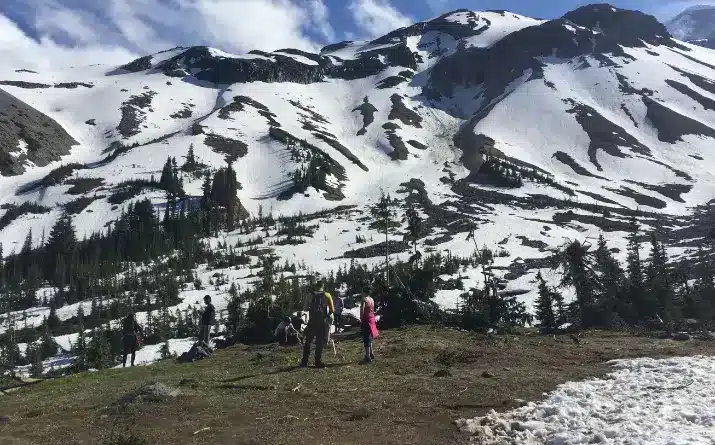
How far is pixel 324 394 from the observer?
Answer: 14.0 meters

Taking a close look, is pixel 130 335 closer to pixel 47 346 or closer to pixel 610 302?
pixel 610 302

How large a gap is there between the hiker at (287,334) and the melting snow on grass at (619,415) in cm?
1518

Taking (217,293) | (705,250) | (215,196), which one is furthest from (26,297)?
(705,250)

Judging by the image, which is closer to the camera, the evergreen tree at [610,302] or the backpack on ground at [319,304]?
the backpack on ground at [319,304]

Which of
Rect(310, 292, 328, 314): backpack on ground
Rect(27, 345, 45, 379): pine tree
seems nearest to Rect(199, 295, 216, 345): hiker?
Rect(310, 292, 328, 314): backpack on ground

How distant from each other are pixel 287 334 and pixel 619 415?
57.8 feet

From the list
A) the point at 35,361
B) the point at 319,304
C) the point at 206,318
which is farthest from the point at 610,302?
the point at 35,361

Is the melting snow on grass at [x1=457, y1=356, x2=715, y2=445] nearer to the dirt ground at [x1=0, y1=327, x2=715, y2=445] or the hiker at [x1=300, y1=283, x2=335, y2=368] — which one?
the dirt ground at [x1=0, y1=327, x2=715, y2=445]

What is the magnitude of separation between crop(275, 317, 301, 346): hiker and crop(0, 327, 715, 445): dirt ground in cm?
433

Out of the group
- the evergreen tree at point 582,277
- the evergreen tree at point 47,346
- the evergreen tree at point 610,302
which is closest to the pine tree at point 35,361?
the evergreen tree at point 47,346

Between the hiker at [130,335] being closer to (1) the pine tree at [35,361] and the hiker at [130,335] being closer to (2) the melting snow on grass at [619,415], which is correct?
(2) the melting snow on grass at [619,415]

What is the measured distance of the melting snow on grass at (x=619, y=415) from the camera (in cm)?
984

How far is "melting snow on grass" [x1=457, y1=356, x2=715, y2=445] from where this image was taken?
9.84 m

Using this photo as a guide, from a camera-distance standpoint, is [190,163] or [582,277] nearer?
[582,277]
